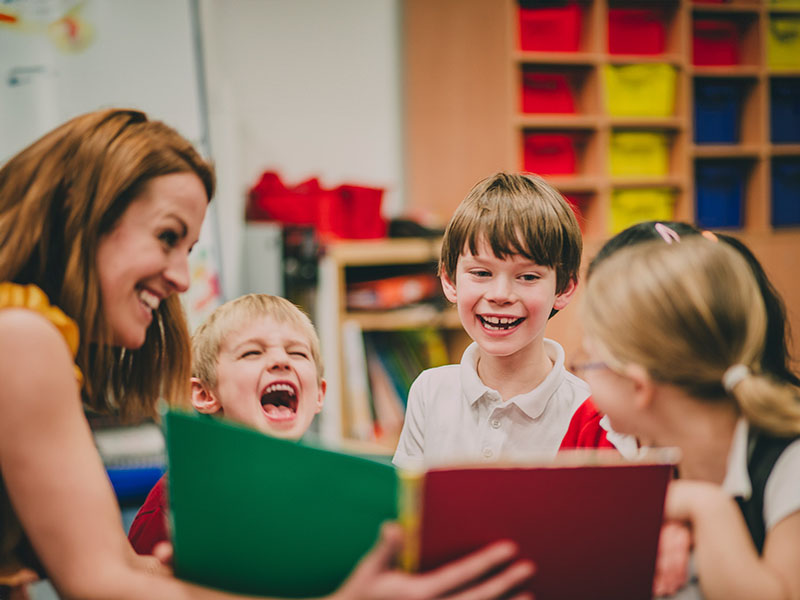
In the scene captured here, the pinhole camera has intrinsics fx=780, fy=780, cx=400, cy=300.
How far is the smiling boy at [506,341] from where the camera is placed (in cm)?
113

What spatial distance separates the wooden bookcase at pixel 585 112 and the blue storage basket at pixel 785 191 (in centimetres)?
3

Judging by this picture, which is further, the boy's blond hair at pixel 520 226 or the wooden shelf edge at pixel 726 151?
the wooden shelf edge at pixel 726 151

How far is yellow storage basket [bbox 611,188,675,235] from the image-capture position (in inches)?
127

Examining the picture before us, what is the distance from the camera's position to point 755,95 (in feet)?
11.2

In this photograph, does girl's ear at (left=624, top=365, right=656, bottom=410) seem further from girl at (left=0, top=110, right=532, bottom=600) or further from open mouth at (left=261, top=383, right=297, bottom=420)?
open mouth at (left=261, top=383, right=297, bottom=420)

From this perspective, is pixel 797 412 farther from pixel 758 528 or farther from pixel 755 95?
pixel 755 95

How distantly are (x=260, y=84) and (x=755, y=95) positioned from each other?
7.12 ft

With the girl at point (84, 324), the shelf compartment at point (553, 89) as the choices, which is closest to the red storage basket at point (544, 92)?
the shelf compartment at point (553, 89)

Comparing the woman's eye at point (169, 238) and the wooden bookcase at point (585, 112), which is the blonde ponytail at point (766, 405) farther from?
the wooden bookcase at point (585, 112)

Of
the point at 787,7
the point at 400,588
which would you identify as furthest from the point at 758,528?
the point at 787,7

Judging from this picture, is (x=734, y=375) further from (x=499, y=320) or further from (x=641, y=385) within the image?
(x=499, y=320)

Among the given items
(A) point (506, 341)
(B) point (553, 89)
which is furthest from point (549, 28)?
(A) point (506, 341)

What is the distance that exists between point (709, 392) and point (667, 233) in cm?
33

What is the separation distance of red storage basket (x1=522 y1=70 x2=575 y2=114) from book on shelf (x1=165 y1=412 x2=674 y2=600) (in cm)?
256
